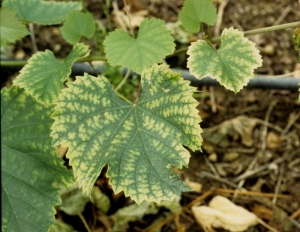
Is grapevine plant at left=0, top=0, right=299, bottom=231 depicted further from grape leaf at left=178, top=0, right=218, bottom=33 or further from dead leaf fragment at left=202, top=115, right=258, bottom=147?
dead leaf fragment at left=202, top=115, right=258, bottom=147

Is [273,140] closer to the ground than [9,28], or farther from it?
closer to the ground

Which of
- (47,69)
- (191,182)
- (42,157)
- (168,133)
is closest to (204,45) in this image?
(168,133)

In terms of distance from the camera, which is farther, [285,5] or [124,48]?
[285,5]

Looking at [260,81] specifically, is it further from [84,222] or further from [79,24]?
[84,222]

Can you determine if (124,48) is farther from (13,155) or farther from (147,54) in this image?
(13,155)

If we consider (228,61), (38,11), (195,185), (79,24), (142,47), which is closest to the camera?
(228,61)

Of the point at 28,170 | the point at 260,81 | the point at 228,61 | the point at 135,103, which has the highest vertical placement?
the point at 228,61

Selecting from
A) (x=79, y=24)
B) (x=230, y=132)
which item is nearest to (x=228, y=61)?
(x=79, y=24)
